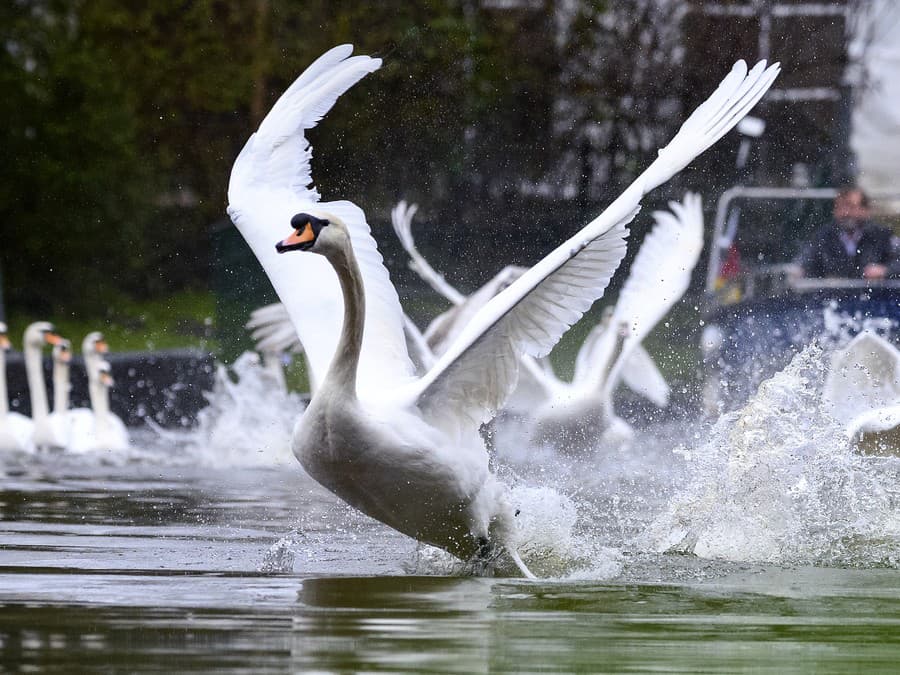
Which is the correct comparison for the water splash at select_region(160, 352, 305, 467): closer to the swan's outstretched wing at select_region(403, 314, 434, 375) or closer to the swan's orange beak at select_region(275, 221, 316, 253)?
the swan's outstretched wing at select_region(403, 314, 434, 375)

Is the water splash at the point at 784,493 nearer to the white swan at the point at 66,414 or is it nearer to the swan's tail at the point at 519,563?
the swan's tail at the point at 519,563

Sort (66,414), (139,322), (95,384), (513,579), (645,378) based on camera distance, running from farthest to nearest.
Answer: (139,322) → (645,378) → (95,384) → (66,414) → (513,579)

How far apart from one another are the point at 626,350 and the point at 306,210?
4414 mm

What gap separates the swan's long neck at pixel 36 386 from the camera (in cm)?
1459

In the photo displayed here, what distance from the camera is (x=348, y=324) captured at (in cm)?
716

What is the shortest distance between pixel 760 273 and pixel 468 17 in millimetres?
8655

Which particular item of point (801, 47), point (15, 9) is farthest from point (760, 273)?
point (15, 9)

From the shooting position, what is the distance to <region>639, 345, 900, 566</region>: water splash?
802 centimetres

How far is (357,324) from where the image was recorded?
23.5 ft

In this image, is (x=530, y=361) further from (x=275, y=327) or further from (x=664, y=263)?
(x=664, y=263)

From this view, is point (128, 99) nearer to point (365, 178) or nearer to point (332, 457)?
point (365, 178)

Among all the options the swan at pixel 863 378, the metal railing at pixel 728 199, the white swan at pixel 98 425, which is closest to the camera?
the swan at pixel 863 378

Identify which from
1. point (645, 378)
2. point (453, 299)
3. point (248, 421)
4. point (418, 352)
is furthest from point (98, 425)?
point (645, 378)

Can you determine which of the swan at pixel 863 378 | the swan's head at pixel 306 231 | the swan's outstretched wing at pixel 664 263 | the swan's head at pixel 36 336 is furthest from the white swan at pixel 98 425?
the swan's head at pixel 306 231
